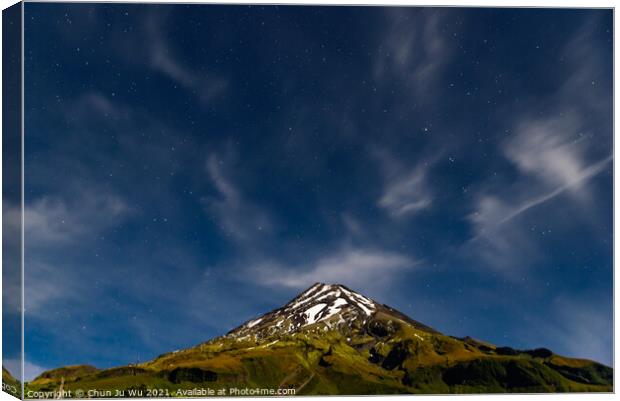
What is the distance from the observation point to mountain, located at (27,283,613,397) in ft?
63.1

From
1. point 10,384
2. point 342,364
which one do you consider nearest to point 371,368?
point 342,364

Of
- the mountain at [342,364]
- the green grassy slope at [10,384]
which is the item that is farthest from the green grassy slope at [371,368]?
the green grassy slope at [10,384]

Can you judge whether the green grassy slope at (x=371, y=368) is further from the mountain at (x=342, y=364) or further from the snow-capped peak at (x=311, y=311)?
the snow-capped peak at (x=311, y=311)

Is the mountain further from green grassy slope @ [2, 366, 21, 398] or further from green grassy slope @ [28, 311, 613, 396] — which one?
green grassy slope @ [2, 366, 21, 398]

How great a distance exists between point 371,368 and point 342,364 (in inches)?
29.0

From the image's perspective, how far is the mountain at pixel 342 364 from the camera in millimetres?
19234

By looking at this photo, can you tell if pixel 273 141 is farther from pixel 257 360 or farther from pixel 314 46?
pixel 257 360

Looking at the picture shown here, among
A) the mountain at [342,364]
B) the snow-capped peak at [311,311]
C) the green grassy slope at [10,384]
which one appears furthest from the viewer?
the snow-capped peak at [311,311]

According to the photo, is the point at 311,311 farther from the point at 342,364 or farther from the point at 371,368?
the point at 371,368

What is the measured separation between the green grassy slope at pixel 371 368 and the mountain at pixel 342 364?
1.0 inches

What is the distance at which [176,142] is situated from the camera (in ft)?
64.1

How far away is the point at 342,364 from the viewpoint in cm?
2002

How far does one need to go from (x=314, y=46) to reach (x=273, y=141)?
8.34ft

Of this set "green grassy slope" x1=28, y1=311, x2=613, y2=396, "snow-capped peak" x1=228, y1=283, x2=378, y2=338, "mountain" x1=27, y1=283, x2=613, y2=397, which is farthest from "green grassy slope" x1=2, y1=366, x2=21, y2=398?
"snow-capped peak" x1=228, y1=283, x2=378, y2=338
